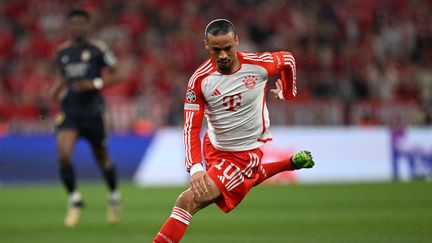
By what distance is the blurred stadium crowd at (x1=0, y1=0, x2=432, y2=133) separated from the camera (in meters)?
19.2

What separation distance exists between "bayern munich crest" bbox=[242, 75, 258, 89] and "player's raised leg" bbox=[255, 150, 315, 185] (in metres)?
0.82

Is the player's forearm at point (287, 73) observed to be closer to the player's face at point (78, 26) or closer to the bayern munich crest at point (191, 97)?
the bayern munich crest at point (191, 97)

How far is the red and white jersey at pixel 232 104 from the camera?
6891 mm

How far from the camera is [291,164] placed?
306 inches

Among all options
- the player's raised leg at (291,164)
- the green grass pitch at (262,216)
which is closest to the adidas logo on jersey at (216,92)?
the player's raised leg at (291,164)

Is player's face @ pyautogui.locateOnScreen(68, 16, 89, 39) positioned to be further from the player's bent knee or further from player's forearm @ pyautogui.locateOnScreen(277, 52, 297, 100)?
the player's bent knee

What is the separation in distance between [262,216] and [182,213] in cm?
492

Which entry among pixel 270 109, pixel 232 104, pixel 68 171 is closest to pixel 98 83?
pixel 68 171

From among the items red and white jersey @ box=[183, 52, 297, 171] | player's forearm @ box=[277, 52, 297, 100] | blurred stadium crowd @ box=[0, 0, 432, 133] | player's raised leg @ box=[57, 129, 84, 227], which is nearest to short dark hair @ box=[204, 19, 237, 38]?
red and white jersey @ box=[183, 52, 297, 171]

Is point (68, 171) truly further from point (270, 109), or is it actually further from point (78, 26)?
point (270, 109)

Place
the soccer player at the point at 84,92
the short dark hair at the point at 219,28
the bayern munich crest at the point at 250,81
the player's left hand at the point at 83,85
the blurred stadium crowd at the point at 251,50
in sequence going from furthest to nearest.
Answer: the blurred stadium crowd at the point at 251,50 → the soccer player at the point at 84,92 → the player's left hand at the point at 83,85 → the bayern munich crest at the point at 250,81 → the short dark hair at the point at 219,28

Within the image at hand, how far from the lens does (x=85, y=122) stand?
11.6m

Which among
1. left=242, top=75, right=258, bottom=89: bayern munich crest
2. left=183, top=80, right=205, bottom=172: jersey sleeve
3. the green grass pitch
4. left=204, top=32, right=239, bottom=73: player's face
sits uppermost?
left=204, top=32, right=239, bottom=73: player's face

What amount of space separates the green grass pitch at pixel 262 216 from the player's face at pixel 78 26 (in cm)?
240
